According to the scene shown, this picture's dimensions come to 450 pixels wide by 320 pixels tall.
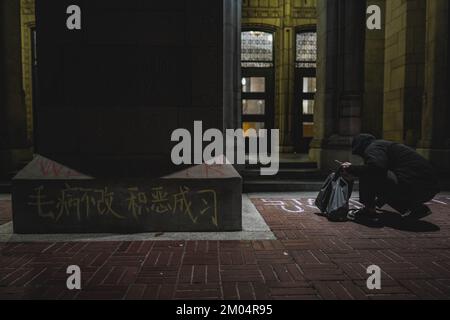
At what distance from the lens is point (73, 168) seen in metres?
5.07

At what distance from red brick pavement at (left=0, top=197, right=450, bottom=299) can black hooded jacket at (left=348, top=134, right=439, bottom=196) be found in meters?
0.61

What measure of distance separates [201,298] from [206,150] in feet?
8.12

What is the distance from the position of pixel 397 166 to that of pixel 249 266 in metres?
3.01

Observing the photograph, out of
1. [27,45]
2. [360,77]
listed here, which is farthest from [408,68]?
[27,45]

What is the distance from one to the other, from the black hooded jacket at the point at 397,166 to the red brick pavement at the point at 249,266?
23.9 inches

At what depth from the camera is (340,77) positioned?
9.16 meters

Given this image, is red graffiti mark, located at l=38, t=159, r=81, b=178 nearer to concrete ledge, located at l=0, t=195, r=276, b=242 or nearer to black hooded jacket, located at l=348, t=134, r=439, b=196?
concrete ledge, located at l=0, t=195, r=276, b=242

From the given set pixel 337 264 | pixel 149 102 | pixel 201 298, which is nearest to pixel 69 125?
pixel 149 102

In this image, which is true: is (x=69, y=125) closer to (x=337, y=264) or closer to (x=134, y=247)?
(x=134, y=247)

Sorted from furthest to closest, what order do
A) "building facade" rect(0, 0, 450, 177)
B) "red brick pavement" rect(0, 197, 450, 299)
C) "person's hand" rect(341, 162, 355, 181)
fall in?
"building facade" rect(0, 0, 450, 177) → "person's hand" rect(341, 162, 355, 181) → "red brick pavement" rect(0, 197, 450, 299)

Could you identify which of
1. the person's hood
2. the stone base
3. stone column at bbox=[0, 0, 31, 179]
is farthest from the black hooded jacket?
stone column at bbox=[0, 0, 31, 179]

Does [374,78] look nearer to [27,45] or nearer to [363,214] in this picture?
[363,214]

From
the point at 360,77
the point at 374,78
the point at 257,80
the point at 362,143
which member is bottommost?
the point at 362,143

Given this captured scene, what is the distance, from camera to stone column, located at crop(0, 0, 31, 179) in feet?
28.5
